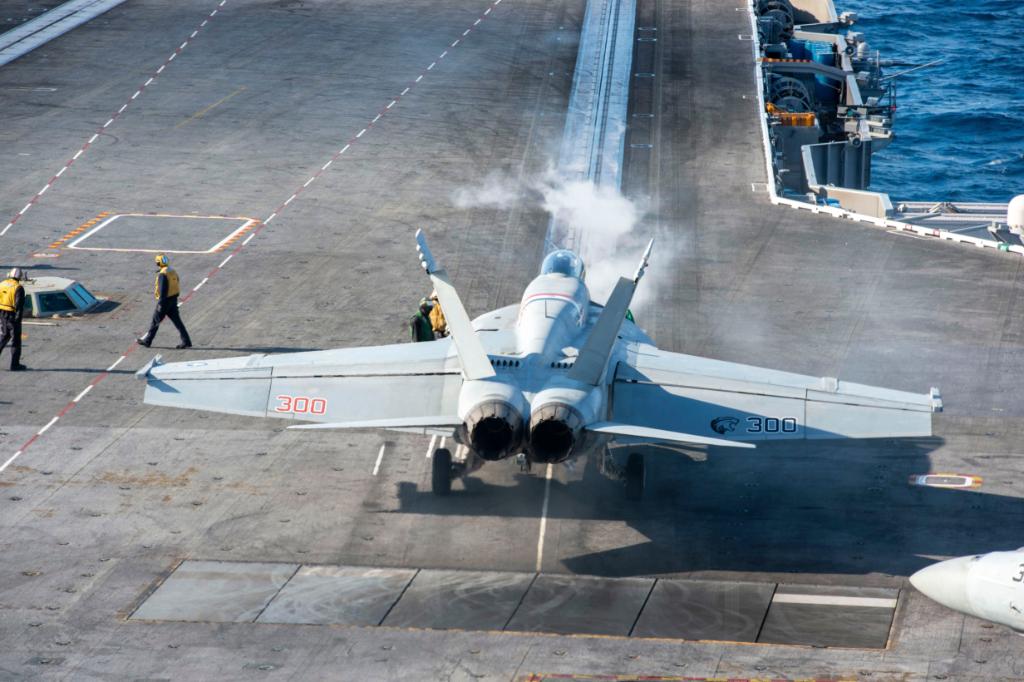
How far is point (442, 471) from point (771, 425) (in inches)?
249

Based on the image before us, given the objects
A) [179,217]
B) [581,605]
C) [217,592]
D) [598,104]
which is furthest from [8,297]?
[598,104]

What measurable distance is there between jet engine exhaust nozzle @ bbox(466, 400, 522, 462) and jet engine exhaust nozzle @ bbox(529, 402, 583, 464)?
0.36 metres

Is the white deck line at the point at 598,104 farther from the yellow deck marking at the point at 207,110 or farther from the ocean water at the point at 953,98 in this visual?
the ocean water at the point at 953,98

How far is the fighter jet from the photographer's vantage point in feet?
59.7

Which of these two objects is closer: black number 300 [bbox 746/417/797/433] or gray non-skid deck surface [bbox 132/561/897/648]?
gray non-skid deck surface [bbox 132/561/897/648]

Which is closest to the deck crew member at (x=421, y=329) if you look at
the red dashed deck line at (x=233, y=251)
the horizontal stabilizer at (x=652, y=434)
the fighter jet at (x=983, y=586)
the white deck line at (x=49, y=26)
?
the red dashed deck line at (x=233, y=251)

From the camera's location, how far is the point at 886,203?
47.7 metres

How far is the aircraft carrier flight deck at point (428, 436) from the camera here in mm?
22219

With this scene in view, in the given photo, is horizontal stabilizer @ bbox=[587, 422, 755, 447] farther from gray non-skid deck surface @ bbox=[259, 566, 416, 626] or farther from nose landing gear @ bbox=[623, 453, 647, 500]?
gray non-skid deck surface @ bbox=[259, 566, 416, 626]

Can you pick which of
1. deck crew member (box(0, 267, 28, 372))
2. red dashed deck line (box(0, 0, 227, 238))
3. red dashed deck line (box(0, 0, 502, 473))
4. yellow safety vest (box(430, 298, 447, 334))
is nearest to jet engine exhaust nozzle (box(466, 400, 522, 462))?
yellow safety vest (box(430, 298, 447, 334))

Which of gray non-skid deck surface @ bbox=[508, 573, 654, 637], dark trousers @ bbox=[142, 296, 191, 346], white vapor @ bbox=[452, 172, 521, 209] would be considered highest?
dark trousers @ bbox=[142, 296, 191, 346]

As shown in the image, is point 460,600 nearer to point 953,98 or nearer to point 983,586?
point 983,586

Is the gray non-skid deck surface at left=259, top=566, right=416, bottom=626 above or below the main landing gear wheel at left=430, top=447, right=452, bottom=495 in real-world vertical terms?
below

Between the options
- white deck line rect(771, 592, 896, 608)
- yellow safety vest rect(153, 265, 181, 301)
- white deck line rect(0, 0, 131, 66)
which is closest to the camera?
white deck line rect(771, 592, 896, 608)
